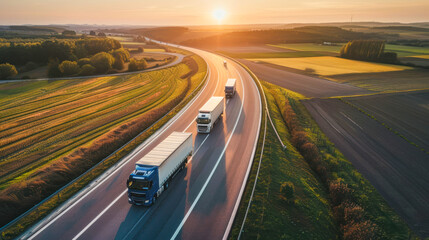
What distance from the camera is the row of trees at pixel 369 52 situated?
102 metres

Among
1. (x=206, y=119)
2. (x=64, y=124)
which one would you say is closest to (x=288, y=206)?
(x=206, y=119)

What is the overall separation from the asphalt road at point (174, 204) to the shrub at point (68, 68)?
6843 cm

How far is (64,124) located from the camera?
41.2m

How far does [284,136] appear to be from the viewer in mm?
36469

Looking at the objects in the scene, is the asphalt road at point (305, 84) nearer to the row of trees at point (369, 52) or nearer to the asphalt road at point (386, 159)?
the asphalt road at point (386, 159)

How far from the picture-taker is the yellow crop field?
291 ft

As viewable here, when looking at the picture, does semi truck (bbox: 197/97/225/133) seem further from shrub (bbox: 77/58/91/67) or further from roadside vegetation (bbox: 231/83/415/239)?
shrub (bbox: 77/58/91/67)

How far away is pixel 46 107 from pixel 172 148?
1712 inches

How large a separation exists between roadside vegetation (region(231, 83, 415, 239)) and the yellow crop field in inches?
2499

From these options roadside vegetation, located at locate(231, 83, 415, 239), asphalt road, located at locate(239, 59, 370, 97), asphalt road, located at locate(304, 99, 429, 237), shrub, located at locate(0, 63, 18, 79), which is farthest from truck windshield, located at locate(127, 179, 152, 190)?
shrub, located at locate(0, 63, 18, 79)

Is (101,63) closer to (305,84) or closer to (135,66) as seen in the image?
(135,66)

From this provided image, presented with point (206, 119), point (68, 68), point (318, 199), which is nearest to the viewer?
point (318, 199)

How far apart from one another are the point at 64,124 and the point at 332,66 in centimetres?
9861

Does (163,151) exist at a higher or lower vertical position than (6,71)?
lower
